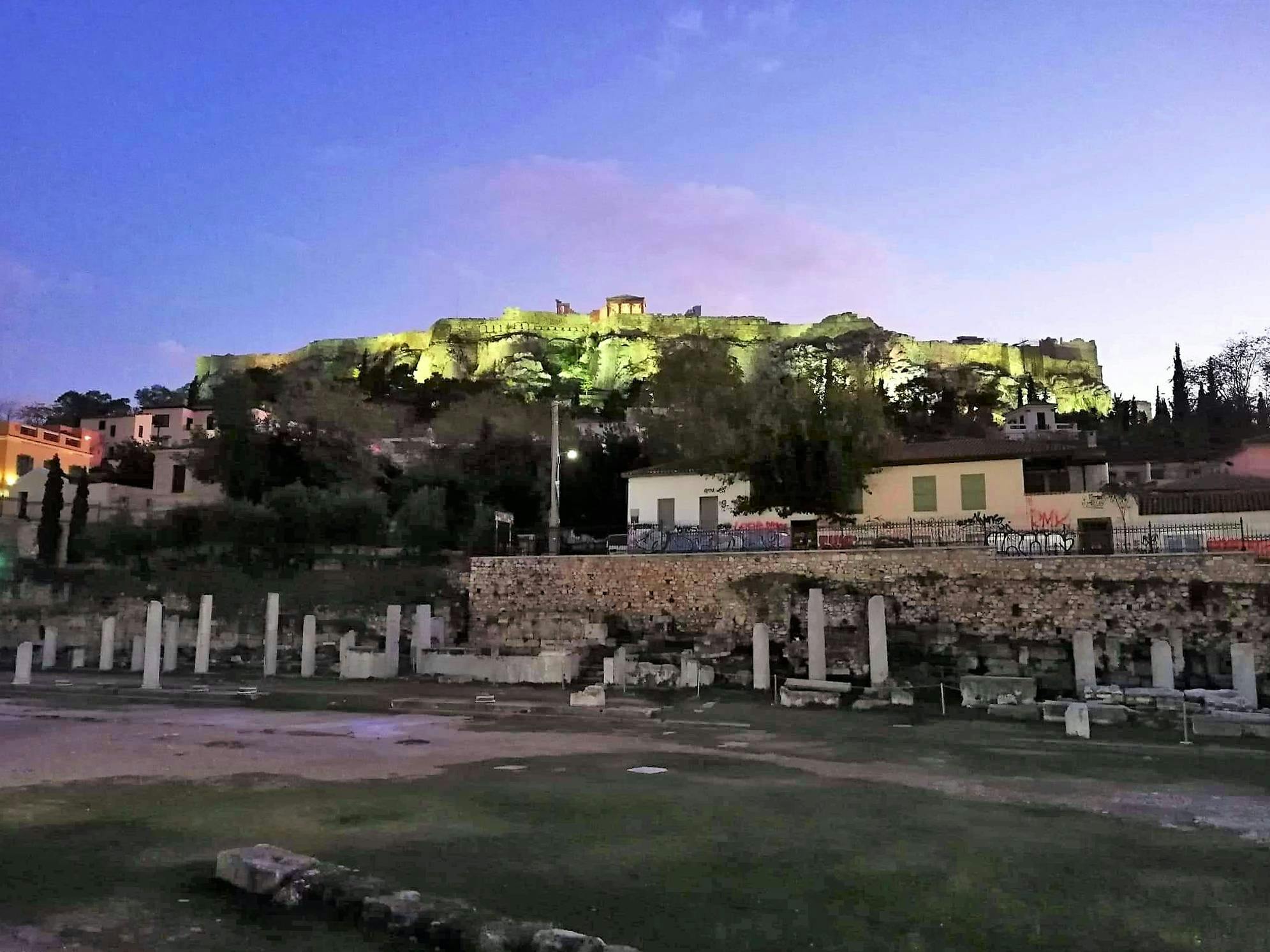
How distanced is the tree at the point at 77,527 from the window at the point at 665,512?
27.4 meters

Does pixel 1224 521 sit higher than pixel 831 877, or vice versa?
pixel 1224 521

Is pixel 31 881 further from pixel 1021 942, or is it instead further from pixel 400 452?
pixel 400 452

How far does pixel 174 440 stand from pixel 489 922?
2483 inches

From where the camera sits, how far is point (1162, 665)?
1980 cm

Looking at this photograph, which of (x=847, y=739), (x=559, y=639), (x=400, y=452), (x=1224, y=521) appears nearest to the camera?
(x=847, y=739)

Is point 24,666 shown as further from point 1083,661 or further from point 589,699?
point 1083,661

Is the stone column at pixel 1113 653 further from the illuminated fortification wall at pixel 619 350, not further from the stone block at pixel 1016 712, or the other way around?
the illuminated fortification wall at pixel 619 350

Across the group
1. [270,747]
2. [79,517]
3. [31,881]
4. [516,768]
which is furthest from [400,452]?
[31,881]

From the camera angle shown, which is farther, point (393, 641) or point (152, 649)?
point (393, 641)

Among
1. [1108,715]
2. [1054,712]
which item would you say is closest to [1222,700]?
[1108,715]

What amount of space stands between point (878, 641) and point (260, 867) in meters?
18.3

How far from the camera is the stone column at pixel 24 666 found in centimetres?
2606

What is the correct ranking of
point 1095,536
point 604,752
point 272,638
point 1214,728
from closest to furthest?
point 604,752 < point 1214,728 < point 1095,536 < point 272,638

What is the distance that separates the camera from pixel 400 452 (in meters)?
50.2
